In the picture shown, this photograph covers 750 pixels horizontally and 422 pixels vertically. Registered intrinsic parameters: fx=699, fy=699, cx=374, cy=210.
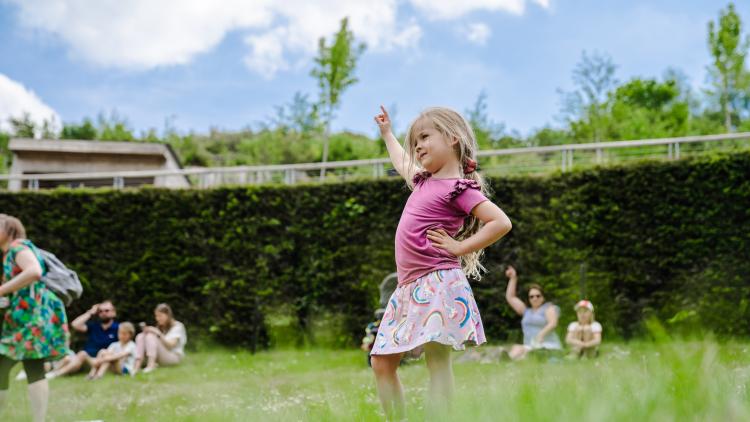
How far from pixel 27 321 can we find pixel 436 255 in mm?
3252

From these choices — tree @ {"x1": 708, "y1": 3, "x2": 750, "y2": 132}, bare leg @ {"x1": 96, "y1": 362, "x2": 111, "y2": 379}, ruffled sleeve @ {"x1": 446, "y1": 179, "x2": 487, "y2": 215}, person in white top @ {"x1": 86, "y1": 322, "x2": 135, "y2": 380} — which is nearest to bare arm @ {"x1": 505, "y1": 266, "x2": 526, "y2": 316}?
person in white top @ {"x1": 86, "y1": 322, "x2": 135, "y2": 380}

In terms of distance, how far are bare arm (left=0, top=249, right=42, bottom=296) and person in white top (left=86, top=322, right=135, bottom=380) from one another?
469cm

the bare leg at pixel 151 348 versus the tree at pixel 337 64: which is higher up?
the tree at pixel 337 64

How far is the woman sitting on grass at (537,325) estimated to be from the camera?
831cm

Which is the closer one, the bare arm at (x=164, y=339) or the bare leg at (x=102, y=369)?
the bare leg at (x=102, y=369)

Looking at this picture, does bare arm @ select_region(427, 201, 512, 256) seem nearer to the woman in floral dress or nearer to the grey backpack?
A: the woman in floral dress

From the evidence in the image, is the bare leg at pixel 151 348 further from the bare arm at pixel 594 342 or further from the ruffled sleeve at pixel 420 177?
the ruffled sleeve at pixel 420 177

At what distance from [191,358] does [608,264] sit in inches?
243

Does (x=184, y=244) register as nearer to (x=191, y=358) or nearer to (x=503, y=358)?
(x=191, y=358)

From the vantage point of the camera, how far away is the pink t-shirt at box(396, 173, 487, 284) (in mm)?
3033

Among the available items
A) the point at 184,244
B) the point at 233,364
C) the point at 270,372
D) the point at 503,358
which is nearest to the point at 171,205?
the point at 184,244

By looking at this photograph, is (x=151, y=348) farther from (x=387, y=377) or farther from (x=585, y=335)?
(x=387, y=377)

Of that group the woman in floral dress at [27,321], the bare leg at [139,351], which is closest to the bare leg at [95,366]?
the bare leg at [139,351]

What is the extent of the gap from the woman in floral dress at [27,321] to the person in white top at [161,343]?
439 cm
